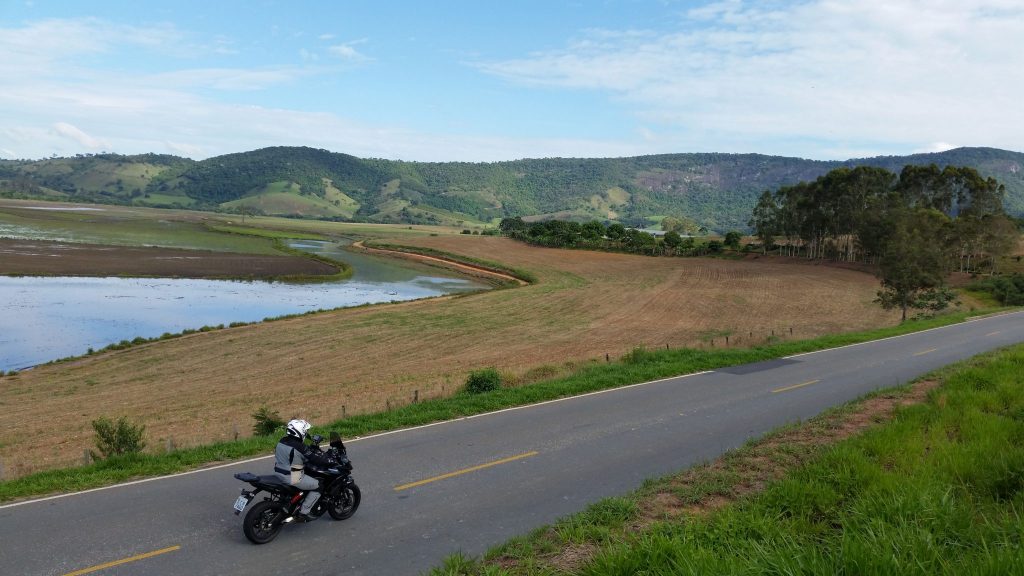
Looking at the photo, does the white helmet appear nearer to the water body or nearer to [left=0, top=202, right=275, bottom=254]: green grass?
the water body

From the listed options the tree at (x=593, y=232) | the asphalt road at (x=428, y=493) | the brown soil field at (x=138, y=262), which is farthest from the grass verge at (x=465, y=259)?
the asphalt road at (x=428, y=493)

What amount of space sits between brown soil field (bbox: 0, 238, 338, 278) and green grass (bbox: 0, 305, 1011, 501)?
62346 millimetres

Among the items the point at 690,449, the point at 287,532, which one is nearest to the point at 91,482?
the point at 287,532

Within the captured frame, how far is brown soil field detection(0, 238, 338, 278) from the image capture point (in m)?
71.3

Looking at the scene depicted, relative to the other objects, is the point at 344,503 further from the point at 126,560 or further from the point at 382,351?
the point at 382,351

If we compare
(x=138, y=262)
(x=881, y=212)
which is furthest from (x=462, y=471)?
(x=881, y=212)

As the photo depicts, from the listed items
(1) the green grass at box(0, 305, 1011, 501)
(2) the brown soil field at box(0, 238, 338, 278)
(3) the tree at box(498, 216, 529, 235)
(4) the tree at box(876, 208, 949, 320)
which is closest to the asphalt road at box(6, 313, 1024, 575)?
(1) the green grass at box(0, 305, 1011, 501)

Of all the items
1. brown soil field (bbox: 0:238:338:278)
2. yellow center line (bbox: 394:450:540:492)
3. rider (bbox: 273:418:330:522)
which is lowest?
brown soil field (bbox: 0:238:338:278)

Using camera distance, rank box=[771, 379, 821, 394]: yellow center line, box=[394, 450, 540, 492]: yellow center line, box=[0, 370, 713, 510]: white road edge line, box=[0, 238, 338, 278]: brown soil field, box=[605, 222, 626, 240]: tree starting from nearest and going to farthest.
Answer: box=[0, 370, 713, 510]: white road edge line → box=[394, 450, 540, 492]: yellow center line → box=[771, 379, 821, 394]: yellow center line → box=[0, 238, 338, 278]: brown soil field → box=[605, 222, 626, 240]: tree

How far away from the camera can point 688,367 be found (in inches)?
899

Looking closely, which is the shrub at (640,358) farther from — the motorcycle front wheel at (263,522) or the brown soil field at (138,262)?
the brown soil field at (138,262)

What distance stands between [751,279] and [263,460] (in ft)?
240

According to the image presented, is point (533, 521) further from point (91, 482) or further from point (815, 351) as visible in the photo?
point (815, 351)

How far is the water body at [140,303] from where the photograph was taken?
38.6 metres
